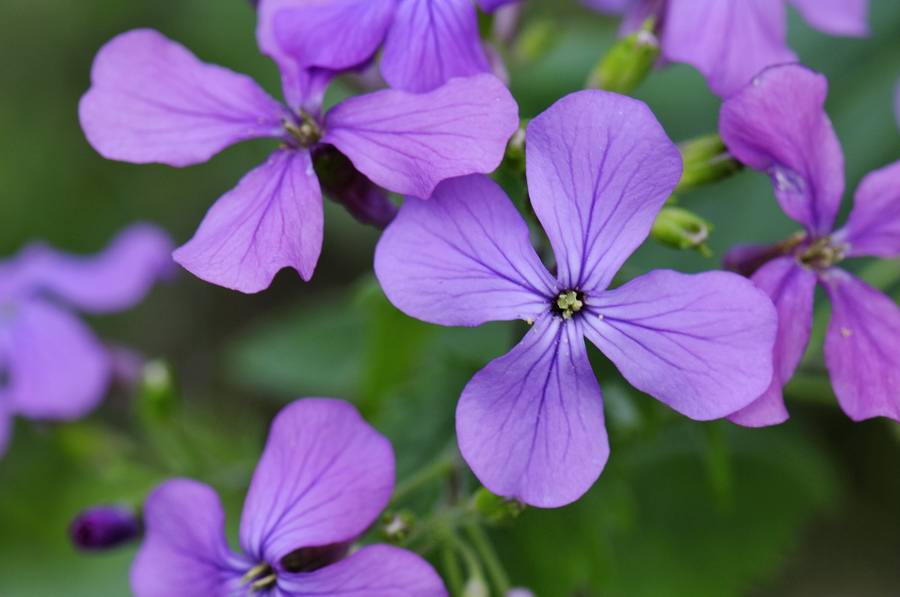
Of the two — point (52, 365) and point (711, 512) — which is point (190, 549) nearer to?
point (52, 365)

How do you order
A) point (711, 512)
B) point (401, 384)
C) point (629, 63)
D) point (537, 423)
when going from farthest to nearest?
point (711, 512), point (401, 384), point (629, 63), point (537, 423)

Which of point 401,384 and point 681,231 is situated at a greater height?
point 681,231

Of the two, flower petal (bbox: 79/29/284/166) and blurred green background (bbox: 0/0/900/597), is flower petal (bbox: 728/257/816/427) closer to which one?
blurred green background (bbox: 0/0/900/597)

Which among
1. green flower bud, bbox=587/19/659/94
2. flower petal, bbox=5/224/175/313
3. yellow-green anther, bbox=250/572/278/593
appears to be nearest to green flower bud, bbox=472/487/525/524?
yellow-green anther, bbox=250/572/278/593

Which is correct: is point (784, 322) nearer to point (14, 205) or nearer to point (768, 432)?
point (768, 432)

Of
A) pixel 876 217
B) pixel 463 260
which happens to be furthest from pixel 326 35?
pixel 876 217

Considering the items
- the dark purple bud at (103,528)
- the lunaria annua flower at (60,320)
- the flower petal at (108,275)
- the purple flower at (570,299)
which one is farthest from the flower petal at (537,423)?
the flower petal at (108,275)

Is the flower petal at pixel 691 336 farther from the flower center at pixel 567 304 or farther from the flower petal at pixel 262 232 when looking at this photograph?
the flower petal at pixel 262 232
